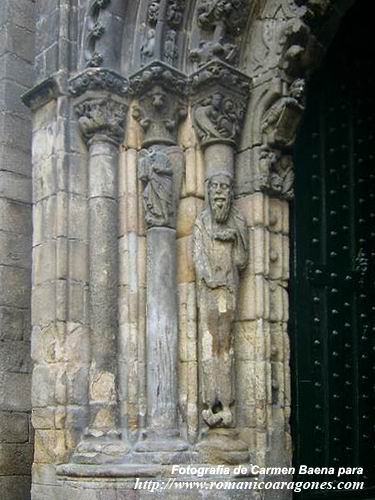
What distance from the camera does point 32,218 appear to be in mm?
6285

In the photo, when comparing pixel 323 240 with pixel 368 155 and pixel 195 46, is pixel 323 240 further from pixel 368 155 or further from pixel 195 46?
pixel 195 46

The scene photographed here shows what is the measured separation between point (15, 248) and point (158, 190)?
1413 millimetres

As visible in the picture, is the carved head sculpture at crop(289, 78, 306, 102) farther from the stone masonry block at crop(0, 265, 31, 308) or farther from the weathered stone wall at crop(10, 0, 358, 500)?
the stone masonry block at crop(0, 265, 31, 308)

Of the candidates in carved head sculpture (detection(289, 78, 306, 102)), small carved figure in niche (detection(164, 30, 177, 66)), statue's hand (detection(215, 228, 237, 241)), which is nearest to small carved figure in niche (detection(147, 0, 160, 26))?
small carved figure in niche (detection(164, 30, 177, 66))

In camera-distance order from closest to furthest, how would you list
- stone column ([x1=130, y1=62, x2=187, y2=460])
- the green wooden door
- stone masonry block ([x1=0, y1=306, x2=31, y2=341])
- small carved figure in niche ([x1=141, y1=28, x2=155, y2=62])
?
stone column ([x1=130, y1=62, x2=187, y2=460]) → small carved figure in niche ([x1=141, y1=28, x2=155, y2=62]) → the green wooden door → stone masonry block ([x1=0, y1=306, x2=31, y2=341])

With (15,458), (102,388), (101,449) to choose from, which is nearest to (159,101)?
(102,388)

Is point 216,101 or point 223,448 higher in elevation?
point 216,101

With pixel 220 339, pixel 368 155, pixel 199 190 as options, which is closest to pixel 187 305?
pixel 220 339

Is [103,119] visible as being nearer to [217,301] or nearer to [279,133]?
[279,133]

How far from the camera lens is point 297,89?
18.6 feet

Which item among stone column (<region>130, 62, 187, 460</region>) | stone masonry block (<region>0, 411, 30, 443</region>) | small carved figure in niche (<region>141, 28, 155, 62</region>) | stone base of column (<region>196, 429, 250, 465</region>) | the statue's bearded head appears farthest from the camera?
stone masonry block (<region>0, 411, 30, 443</region>)

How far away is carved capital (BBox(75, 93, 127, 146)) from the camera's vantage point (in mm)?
5609

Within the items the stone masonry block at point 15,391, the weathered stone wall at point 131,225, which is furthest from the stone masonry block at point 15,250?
the stone masonry block at point 15,391

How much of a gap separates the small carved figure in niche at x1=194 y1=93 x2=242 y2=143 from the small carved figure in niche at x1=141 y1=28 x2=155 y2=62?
49 cm
